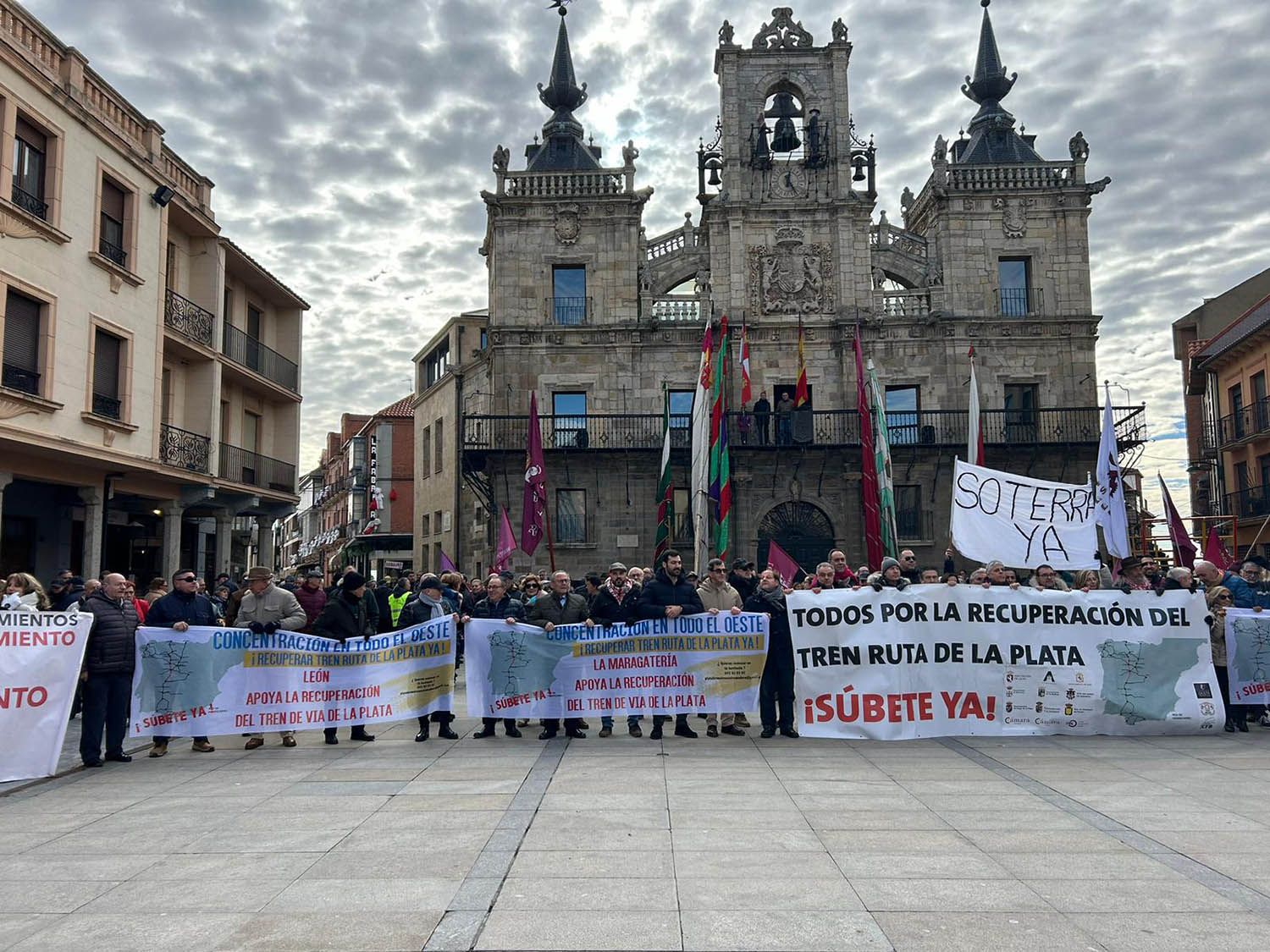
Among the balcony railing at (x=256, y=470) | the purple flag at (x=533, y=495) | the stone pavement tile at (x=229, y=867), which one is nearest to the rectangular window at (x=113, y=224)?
the balcony railing at (x=256, y=470)

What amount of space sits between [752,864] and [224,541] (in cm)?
2301

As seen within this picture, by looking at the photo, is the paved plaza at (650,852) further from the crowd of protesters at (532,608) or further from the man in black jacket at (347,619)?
the man in black jacket at (347,619)

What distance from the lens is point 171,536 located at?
73.6ft

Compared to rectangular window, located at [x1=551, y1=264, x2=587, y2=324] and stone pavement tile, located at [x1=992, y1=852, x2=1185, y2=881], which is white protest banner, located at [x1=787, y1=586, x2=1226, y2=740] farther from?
rectangular window, located at [x1=551, y1=264, x2=587, y2=324]

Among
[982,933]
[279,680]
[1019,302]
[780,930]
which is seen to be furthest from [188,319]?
[1019,302]

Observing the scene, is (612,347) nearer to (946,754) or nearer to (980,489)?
(980,489)

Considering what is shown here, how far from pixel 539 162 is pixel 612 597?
24316 millimetres

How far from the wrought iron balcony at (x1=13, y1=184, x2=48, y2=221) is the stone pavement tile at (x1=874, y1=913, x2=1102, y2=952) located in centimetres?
1738

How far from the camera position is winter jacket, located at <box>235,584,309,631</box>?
33.9ft

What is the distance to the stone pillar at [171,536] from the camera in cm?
2228

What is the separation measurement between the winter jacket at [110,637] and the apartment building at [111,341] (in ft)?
25.7

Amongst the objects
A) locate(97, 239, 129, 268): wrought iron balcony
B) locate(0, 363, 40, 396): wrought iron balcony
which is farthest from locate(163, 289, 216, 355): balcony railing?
locate(0, 363, 40, 396): wrought iron balcony

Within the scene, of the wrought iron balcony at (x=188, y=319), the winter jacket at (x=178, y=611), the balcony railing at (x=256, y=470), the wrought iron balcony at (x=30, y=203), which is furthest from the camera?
the balcony railing at (x=256, y=470)

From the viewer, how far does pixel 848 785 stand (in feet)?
25.8
